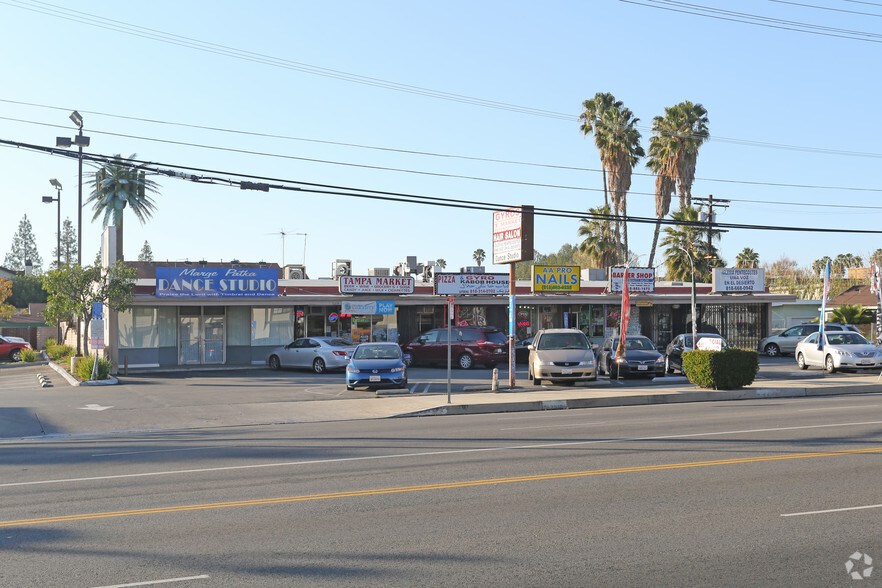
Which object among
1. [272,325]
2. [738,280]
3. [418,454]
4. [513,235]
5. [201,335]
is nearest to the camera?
[418,454]

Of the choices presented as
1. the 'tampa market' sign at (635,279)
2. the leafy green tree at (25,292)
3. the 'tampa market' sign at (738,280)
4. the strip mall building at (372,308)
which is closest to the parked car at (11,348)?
the strip mall building at (372,308)

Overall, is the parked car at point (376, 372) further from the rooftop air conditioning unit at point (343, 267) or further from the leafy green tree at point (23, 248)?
the leafy green tree at point (23, 248)

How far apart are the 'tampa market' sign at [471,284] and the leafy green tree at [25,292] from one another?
70037mm

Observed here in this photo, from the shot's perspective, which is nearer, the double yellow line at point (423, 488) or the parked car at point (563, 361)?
the double yellow line at point (423, 488)

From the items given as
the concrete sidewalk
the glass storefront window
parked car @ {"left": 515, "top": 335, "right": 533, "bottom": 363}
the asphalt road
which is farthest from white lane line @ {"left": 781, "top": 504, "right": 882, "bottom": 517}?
the glass storefront window

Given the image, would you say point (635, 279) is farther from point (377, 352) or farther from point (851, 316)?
point (851, 316)

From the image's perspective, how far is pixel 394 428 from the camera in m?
15.3

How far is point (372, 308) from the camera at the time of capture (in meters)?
34.1

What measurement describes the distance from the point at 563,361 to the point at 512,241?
12.9 ft

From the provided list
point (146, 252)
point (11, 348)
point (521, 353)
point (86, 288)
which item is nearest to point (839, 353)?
point (521, 353)

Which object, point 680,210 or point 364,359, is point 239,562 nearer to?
point 364,359

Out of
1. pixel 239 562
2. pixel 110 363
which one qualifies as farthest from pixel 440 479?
pixel 110 363

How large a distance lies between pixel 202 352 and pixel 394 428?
19458mm

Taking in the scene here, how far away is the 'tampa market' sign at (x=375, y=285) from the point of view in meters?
33.5
